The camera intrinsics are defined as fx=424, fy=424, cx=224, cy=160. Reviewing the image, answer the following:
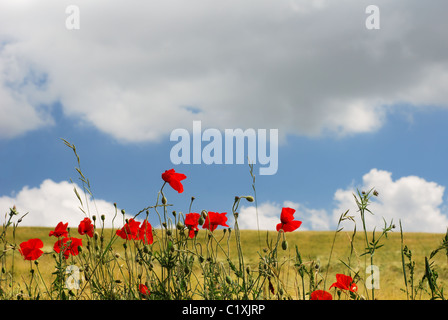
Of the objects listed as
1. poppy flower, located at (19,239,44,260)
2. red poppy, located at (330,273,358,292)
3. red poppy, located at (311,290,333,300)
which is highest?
poppy flower, located at (19,239,44,260)

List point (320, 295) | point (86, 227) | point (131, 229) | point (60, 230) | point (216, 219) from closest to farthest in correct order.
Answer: point (320, 295) < point (216, 219) < point (131, 229) < point (86, 227) < point (60, 230)

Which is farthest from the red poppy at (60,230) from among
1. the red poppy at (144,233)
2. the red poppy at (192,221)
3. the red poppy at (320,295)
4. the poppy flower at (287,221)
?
the red poppy at (320,295)

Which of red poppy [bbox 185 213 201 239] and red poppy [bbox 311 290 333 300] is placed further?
red poppy [bbox 185 213 201 239]

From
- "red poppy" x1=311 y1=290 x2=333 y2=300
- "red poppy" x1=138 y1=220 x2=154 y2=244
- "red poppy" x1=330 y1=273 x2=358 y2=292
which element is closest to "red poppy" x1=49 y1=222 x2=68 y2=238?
"red poppy" x1=138 y1=220 x2=154 y2=244

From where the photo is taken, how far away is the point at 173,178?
2.68 meters

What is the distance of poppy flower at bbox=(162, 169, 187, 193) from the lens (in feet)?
8.80

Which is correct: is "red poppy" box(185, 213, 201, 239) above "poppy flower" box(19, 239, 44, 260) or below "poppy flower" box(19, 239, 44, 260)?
above

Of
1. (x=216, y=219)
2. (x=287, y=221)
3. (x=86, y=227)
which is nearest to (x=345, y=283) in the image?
(x=287, y=221)

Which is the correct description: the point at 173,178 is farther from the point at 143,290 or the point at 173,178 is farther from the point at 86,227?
the point at 86,227

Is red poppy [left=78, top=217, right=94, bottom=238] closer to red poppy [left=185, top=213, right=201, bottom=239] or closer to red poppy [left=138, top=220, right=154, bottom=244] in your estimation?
red poppy [left=138, top=220, right=154, bottom=244]

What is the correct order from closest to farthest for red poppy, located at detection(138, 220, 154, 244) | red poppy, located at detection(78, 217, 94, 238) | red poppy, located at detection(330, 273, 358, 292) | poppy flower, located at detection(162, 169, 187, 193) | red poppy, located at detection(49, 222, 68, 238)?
red poppy, located at detection(330, 273, 358, 292), poppy flower, located at detection(162, 169, 187, 193), red poppy, located at detection(138, 220, 154, 244), red poppy, located at detection(78, 217, 94, 238), red poppy, located at detection(49, 222, 68, 238)

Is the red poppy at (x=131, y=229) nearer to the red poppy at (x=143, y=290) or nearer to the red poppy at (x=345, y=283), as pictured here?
the red poppy at (x=143, y=290)
